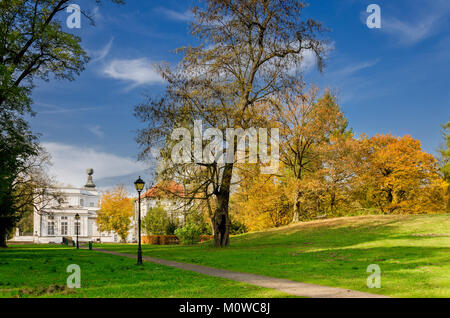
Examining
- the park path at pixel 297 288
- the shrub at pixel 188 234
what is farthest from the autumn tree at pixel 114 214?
the park path at pixel 297 288

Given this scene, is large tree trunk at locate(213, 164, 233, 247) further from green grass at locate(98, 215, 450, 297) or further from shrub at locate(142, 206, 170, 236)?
shrub at locate(142, 206, 170, 236)

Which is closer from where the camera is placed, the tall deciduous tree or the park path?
the park path

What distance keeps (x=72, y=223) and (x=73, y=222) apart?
327mm

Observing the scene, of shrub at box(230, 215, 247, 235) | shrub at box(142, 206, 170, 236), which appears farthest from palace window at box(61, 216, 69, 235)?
shrub at box(230, 215, 247, 235)

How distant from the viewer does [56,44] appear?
21016mm

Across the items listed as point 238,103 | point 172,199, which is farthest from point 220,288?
point 238,103

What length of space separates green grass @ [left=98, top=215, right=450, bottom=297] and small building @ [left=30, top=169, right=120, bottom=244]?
5560cm

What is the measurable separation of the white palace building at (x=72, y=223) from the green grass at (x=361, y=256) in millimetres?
55596

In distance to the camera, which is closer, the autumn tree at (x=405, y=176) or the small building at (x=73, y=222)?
the autumn tree at (x=405, y=176)

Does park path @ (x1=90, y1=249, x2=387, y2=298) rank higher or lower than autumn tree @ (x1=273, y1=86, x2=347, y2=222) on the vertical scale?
lower

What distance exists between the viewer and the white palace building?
73750 millimetres

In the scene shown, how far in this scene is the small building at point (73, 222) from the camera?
73.8 metres

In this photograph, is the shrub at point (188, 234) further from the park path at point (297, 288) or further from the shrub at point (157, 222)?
the park path at point (297, 288)
